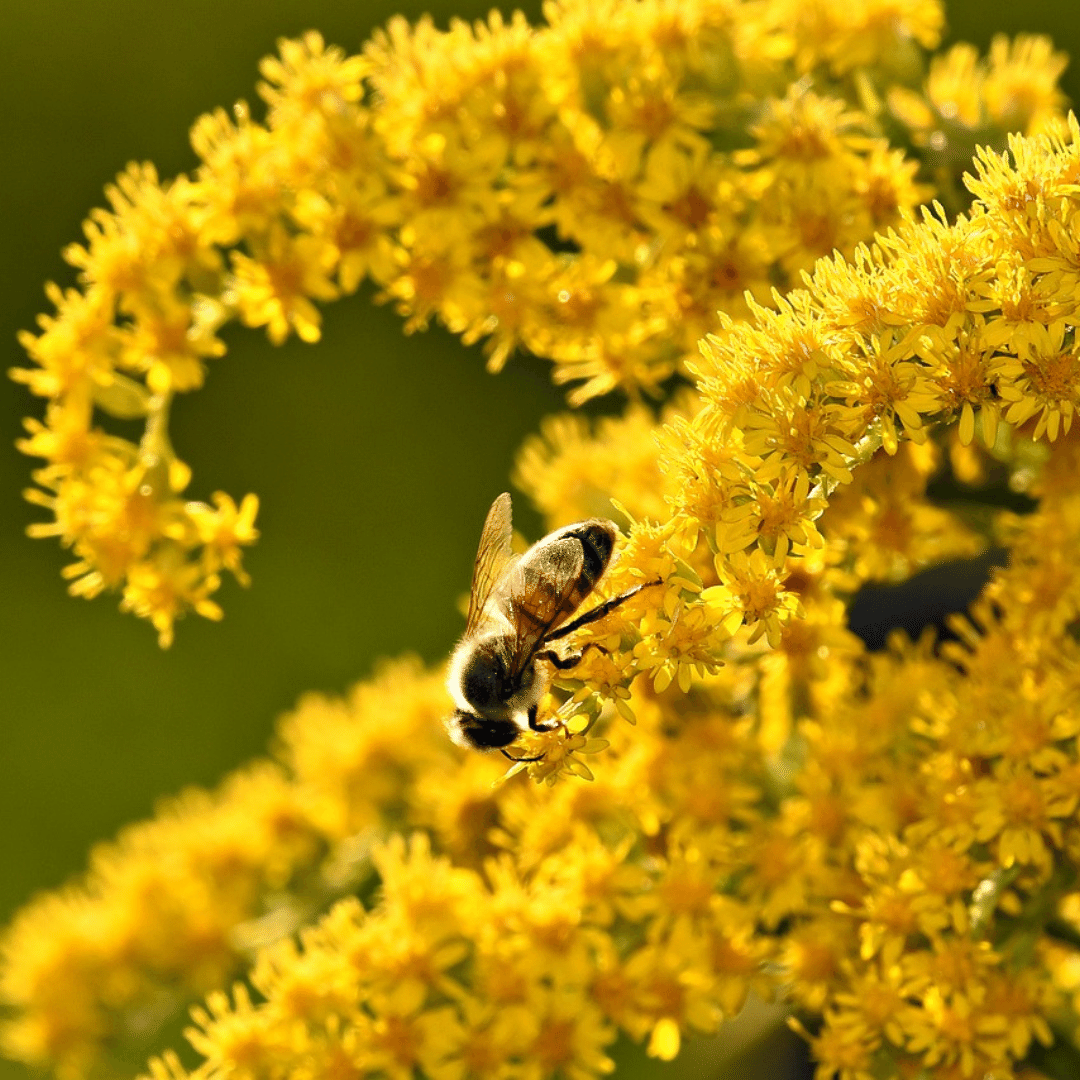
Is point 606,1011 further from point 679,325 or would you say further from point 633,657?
point 679,325

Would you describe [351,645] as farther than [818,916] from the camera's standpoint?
Yes

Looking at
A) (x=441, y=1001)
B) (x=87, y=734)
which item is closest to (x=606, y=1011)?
(x=441, y=1001)

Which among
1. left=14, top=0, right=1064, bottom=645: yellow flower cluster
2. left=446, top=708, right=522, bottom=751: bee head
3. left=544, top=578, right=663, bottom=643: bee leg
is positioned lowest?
left=544, top=578, right=663, bottom=643: bee leg

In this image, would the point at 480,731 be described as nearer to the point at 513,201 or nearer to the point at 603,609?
the point at 603,609

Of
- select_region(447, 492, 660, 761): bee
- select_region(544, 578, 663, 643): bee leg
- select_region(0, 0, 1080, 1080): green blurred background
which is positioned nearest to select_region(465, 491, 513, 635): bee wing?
select_region(447, 492, 660, 761): bee

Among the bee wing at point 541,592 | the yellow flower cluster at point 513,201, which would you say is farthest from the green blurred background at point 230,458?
the bee wing at point 541,592

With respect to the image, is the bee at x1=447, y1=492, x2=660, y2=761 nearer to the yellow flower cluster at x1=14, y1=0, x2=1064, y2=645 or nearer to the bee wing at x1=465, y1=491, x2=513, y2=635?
the bee wing at x1=465, y1=491, x2=513, y2=635
